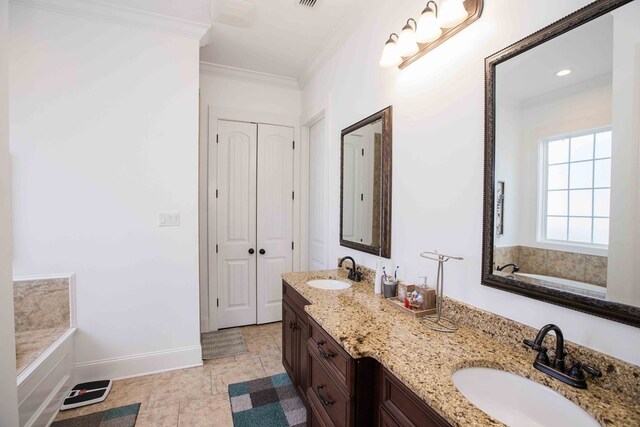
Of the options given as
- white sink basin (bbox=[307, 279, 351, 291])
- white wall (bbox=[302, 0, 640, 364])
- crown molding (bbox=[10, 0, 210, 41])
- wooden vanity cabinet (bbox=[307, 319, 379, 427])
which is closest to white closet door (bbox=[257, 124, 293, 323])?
crown molding (bbox=[10, 0, 210, 41])

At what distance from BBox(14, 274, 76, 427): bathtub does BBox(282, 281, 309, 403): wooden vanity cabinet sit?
1.49 m

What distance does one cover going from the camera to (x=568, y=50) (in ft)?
3.33

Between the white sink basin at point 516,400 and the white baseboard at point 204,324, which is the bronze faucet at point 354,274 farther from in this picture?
the white baseboard at point 204,324

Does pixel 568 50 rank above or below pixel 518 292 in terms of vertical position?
above

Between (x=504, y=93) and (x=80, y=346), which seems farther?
(x=80, y=346)

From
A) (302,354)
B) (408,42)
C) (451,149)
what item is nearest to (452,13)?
(408,42)

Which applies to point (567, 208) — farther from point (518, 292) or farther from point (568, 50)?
point (568, 50)

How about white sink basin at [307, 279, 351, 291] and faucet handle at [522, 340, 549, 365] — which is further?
white sink basin at [307, 279, 351, 291]

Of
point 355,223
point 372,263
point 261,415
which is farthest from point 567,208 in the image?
point 261,415

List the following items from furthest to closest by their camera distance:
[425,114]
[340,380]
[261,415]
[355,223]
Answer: [355,223] → [261,415] → [425,114] → [340,380]

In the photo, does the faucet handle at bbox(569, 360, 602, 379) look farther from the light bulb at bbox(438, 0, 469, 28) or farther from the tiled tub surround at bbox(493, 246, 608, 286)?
the light bulb at bbox(438, 0, 469, 28)

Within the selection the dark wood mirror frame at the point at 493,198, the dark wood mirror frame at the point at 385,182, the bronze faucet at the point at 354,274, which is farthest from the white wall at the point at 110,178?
the dark wood mirror frame at the point at 493,198

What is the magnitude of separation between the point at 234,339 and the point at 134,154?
6.46 ft

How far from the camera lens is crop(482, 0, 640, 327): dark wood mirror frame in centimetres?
89
